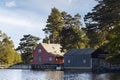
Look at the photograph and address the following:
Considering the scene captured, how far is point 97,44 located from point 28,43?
87.9 ft

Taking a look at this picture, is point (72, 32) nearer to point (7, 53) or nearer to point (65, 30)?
point (65, 30)

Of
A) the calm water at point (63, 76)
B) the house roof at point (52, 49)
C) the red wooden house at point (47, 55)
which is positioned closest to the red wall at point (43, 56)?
the red wooden house at point (47, 55)

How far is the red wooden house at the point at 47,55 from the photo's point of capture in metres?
102

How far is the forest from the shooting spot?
7781cm

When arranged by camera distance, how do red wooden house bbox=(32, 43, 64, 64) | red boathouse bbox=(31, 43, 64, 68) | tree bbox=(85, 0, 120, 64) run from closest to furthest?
tree bbox=(85, 0, 120, 64) < red boathouse bbox=(31, 43, 64, 68) < red wooden house bbox=(32, 43, 64, 64)

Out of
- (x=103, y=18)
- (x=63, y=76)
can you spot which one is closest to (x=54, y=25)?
(x=103, y=18)

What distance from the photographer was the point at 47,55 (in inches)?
4003

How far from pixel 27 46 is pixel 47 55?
15314 millimetres

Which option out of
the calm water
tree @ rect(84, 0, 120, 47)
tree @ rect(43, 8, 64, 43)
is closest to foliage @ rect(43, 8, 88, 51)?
tree @ rect(43, 8, 64, 43)

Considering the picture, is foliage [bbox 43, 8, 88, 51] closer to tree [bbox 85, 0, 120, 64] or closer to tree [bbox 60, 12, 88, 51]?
tree [bbox 60, 12, 88, 51]

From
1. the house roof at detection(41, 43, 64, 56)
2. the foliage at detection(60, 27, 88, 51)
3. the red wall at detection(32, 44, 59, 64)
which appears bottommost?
the red wall at detection(32, 44, 59, 64)

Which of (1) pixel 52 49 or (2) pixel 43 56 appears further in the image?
(1) pixel 52 49

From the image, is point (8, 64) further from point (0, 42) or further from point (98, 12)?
point (98, 12)

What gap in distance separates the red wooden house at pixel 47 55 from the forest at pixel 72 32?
106 inches
